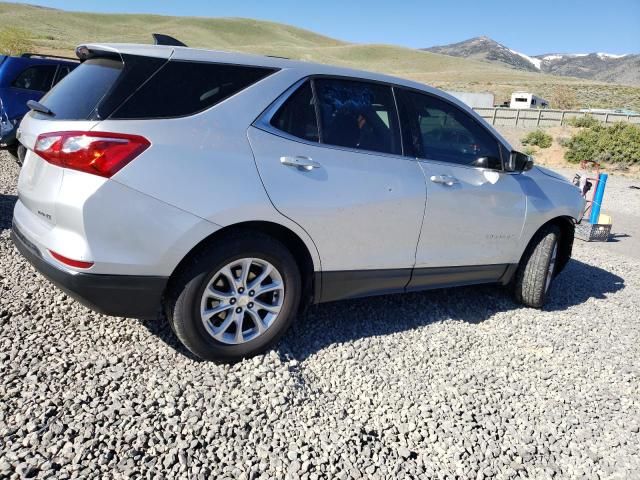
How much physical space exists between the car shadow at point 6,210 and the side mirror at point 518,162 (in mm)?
4795

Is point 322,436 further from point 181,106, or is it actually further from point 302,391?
point 181,106

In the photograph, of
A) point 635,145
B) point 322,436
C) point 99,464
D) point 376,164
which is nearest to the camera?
point 99,464

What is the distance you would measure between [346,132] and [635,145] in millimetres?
24739

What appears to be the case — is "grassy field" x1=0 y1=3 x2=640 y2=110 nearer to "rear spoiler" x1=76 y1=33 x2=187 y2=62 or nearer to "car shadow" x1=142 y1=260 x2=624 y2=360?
"car shadow" x1=142 y1=260 x2=624 y2=360

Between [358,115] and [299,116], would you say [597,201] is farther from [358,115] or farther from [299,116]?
[299,116]

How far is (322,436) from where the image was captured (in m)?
2.75

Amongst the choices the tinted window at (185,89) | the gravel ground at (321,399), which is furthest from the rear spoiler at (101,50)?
the gravel ground at (321,399)

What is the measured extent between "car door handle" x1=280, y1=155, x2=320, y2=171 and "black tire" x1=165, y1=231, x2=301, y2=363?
0.46 metres

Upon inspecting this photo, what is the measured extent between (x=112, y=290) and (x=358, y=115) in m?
1.97

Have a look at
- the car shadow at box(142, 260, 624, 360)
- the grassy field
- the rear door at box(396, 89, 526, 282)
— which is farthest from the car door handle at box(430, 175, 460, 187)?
the grassy field

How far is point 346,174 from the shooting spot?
3.36 meters

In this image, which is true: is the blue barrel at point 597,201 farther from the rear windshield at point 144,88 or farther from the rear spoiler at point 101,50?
the rear spoiler at point 101,50

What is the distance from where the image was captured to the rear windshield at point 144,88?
9.09ft

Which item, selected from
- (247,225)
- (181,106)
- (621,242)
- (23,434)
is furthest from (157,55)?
(621,242)
